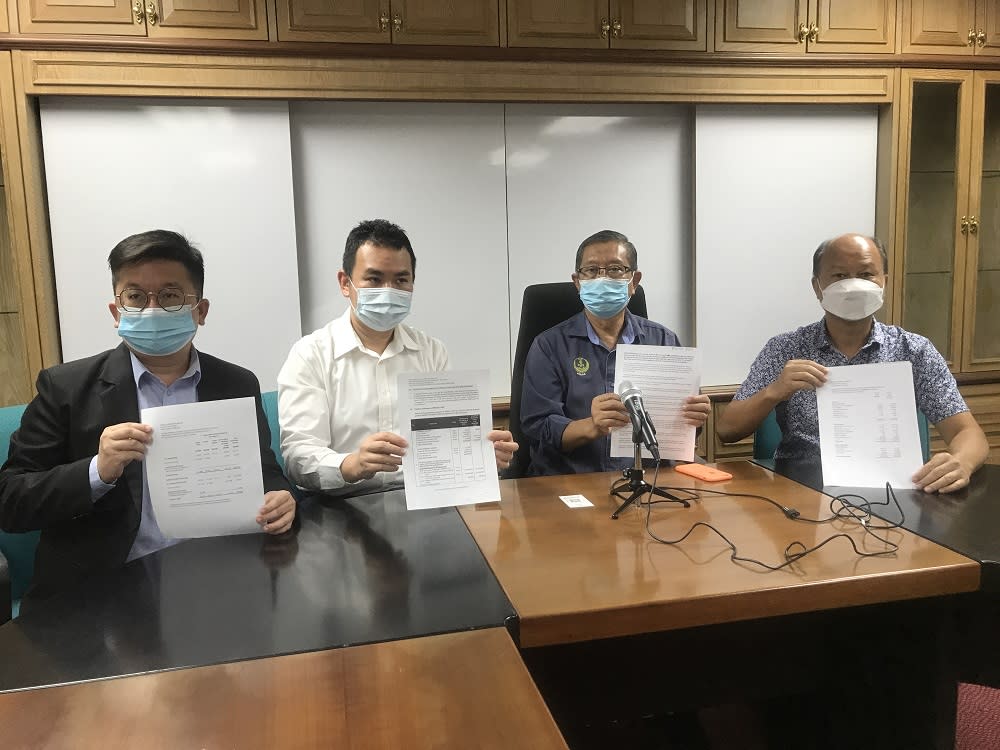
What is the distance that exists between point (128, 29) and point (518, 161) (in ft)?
4.96

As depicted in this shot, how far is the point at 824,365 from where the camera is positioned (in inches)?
69.3

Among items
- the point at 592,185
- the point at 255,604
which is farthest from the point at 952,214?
the point at 255,604

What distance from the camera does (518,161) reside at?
286cm

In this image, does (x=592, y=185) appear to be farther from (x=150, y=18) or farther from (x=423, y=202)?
(x=150, y=18)

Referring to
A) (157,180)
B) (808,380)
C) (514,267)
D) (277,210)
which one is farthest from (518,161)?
(808,380)

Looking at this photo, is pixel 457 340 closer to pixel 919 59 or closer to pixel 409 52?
pixel 409 52

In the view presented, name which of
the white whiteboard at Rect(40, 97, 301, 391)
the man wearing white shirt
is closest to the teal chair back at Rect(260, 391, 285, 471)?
the man wearing white shirt

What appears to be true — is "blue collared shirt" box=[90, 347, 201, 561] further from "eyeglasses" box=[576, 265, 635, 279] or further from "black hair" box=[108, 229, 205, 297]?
"eyeglasses" box=[576, 265, 635, 279]

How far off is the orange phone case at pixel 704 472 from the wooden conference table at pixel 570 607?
0.10 ft

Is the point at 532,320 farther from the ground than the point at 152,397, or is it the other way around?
the point at 532,320

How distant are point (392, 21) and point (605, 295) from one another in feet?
4.73

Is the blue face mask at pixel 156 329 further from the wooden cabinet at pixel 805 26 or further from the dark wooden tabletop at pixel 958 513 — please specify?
the wooden cabinet at pixel 805 26

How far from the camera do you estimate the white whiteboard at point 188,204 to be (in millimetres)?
2445

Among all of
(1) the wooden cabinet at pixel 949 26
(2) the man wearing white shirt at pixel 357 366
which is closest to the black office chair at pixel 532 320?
(2) the man wearing white shirt at pixel 357 366
